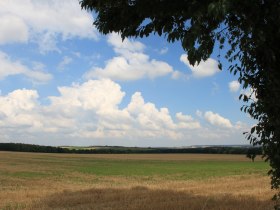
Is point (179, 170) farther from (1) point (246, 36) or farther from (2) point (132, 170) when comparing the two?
(1) point (246, 36)

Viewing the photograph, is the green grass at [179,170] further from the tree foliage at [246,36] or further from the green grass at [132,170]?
the tree foliage at [246,36]

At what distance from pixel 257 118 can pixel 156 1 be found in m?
2.90

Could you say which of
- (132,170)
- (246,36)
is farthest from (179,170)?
(246,36)

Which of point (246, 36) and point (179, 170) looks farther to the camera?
point (179, 170)

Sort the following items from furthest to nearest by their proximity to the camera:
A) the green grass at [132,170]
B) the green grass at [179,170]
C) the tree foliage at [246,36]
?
the green grass at [179,170]
the green grass at [132,170]
the tree foliage at [246,36]

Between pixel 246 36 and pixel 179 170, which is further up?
pixel 246 36

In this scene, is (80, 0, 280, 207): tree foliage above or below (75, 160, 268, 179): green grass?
above

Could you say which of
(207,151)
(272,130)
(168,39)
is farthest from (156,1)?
(207,151)

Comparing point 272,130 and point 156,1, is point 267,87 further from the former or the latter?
point 156,1

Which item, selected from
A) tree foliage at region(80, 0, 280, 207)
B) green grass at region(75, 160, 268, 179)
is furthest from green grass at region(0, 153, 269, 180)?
tree foliage at region(80, 0, 280, 207)

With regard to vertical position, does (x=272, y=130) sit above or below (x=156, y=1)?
below

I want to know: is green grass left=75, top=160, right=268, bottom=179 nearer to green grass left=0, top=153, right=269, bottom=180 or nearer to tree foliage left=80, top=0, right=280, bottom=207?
green grass left=0, top=153, right=269, bottom=180

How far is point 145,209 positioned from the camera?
1458 cm

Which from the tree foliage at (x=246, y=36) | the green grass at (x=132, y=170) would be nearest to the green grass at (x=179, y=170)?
the green grass at (x=132, y=170)
